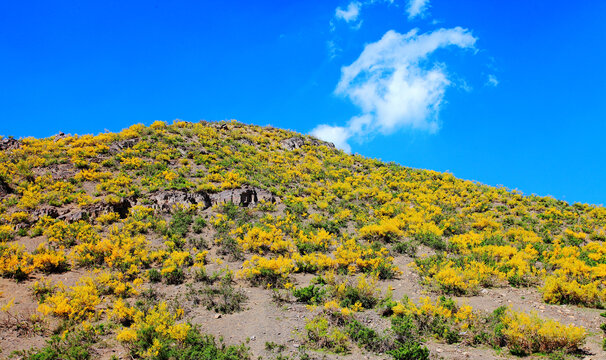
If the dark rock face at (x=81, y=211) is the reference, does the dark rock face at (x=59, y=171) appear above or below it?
above

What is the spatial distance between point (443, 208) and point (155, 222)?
2105 centimetres

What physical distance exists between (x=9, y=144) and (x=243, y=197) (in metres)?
18.6

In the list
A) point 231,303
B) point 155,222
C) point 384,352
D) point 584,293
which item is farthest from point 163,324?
point 584,293

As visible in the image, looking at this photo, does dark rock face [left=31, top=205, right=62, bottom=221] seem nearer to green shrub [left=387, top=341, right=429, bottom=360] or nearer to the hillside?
the hillside

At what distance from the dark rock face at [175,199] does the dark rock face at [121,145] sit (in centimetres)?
848

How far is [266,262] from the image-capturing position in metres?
13.8

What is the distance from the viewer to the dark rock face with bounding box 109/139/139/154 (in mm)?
26494

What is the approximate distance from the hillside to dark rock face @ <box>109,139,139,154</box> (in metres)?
0.15

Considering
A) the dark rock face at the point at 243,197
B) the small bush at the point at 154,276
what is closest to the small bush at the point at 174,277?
the small bush at the point at 154,276

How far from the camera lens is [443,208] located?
2550 cm

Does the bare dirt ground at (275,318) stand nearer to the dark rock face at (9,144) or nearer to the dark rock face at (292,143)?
the dark rock face at (9,144)

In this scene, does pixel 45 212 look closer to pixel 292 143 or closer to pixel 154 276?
pixel 154 276

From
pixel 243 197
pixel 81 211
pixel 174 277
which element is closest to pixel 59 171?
pixel 81 211

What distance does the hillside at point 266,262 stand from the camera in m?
8.78
